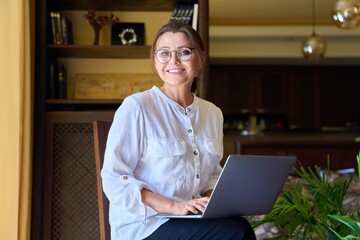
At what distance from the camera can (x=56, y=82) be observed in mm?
3412

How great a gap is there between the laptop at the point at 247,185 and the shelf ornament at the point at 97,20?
2135mm

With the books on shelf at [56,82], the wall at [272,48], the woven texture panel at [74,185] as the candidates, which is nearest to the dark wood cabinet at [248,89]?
the wall at [272,48]

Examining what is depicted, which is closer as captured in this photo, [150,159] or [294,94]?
[150,159]

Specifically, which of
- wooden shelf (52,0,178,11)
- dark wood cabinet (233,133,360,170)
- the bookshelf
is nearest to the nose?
the bookshelf

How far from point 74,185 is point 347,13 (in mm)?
2455

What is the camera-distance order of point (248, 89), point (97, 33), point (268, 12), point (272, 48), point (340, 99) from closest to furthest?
1. point (97, 33)
2. point (268, 12)
3. point (272, 48)
4. point (248, 89)
5. point (340, 99)

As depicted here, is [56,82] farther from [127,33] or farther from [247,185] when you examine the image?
[247,185]

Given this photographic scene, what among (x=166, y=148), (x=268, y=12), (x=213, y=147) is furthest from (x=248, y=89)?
(x=166, y=148)

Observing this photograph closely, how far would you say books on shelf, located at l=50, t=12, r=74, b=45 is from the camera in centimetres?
335

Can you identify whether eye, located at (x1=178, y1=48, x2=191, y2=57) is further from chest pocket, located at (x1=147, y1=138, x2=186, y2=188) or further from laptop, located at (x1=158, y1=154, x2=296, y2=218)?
laptop, located at (x1=158, y1=154, x2=296, y2=218)

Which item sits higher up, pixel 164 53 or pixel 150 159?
pixel 164 53

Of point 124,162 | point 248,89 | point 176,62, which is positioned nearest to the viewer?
point 124,162
